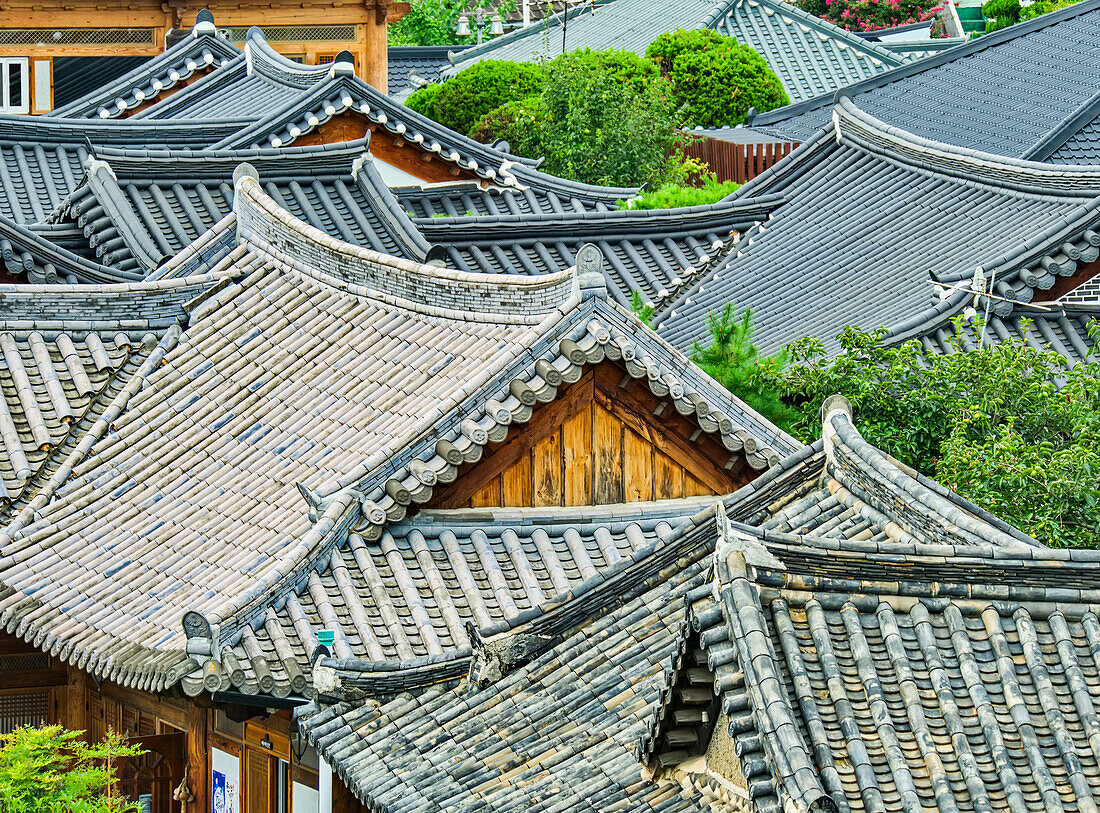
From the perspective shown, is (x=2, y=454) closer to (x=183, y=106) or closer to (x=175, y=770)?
(x=175, y=770)

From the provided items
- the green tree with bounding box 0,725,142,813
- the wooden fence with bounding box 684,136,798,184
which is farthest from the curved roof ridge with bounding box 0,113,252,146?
the green tree with bounding box 0,725,142,813

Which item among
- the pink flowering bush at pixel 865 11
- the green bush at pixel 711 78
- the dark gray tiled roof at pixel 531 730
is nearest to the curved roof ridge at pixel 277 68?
the green bush at pixel 711 78

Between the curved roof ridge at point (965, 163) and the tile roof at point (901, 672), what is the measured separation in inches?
474

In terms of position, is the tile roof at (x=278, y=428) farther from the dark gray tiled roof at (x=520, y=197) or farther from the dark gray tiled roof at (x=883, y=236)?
the dark gray tiled roof at (x=520, y=197)

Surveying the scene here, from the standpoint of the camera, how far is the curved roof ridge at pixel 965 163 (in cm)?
2011

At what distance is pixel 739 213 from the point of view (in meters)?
23.6

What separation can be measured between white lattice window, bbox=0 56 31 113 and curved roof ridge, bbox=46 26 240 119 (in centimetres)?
487

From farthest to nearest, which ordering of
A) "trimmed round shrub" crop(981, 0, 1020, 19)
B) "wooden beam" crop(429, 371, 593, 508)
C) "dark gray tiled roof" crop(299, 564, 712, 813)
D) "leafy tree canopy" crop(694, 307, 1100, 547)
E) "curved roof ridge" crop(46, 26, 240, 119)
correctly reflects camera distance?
"trimmed round shrub" crop(981, 0, 1020, 19)
"curved roof ridge" crop(46, 26, 240, 119)
"wooden beam" crop(429, 371, 593, 508)
"leafy tree canopy" crop(694, 307, 1100, 547)
"dark gray tiled roof" crop(299, 564, 712, 813)

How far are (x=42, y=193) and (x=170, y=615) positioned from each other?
42.6 ft

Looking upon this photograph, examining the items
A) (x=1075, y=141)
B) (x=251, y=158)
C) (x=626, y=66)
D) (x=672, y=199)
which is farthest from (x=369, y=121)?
(x=626, y=66)

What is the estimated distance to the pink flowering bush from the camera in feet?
173

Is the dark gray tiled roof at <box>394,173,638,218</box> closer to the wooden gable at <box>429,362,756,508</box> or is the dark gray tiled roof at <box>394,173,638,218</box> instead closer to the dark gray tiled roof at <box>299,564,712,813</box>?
the wooden gable at <box>429,362,756,508</box>

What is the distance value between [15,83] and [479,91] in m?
9.29

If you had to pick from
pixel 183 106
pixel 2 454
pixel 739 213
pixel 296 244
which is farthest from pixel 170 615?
pixel 183 106
